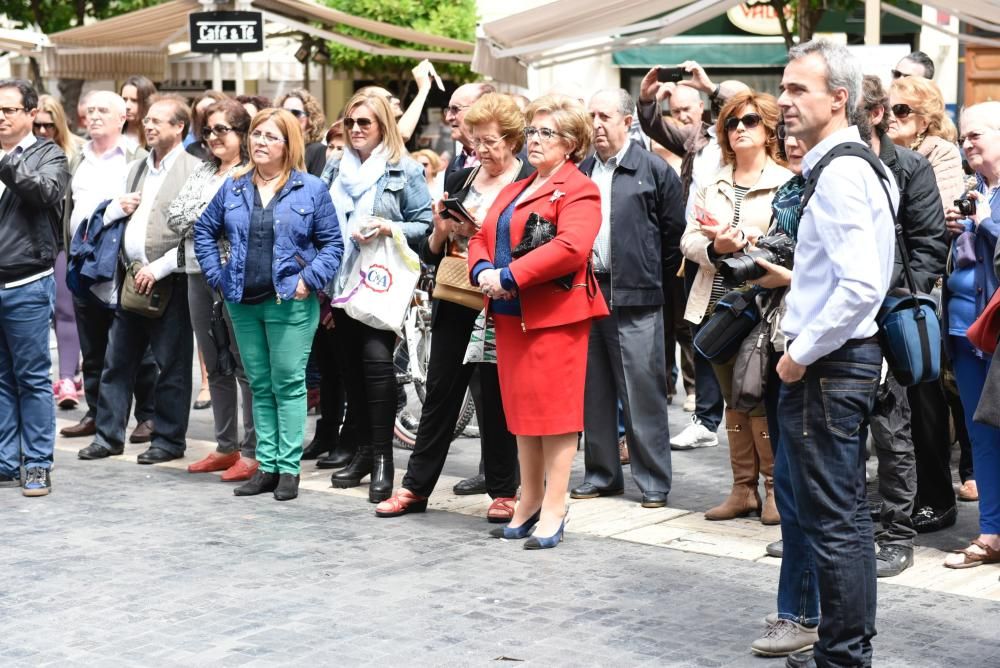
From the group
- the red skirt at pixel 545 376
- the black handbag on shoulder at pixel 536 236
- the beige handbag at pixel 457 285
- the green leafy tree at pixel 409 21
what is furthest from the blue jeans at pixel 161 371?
the green leafy tree at pixel 409 21

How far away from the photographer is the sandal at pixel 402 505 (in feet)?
25.2

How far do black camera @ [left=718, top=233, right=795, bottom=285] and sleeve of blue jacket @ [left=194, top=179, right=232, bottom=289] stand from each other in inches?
147

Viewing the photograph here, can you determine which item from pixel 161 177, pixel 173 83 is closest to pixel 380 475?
pixel 161 177

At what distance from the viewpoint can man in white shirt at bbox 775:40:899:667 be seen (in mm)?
4648

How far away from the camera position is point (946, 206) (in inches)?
292

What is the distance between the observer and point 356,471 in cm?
848

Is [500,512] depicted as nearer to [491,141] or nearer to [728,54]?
[491,141]

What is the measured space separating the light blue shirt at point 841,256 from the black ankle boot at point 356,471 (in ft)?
13.4

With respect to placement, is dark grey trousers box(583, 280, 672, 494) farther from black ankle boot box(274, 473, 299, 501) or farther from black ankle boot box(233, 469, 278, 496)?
black ankle boot box(233, 469, 278, 496)

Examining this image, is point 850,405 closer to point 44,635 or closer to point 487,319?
point 487,319

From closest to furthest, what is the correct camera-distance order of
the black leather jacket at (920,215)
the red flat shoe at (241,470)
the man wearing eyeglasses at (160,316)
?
the black leather jacket at (920,215)
the red flat shoe at (241,470)
the man wearing eyeglasses at (160,316)

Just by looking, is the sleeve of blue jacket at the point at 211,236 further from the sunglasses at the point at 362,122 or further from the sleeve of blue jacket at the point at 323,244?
the sunglasses at the point at 362,122

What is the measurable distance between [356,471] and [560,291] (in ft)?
7.21

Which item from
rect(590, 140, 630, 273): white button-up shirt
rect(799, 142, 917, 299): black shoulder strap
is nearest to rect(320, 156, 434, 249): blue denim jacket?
rect(590, 140, 630, 273): white button-up shirt
